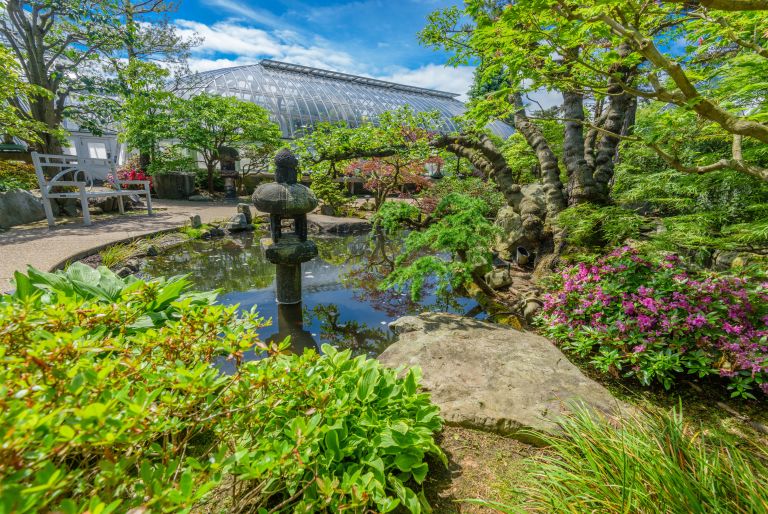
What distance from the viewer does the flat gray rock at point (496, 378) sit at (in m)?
2.07

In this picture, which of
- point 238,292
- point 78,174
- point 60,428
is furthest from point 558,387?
point 78,174

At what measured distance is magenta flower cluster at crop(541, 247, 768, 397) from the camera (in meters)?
2.34

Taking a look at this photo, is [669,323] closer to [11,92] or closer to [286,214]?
[286,214]

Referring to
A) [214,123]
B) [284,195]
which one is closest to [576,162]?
[284,195]

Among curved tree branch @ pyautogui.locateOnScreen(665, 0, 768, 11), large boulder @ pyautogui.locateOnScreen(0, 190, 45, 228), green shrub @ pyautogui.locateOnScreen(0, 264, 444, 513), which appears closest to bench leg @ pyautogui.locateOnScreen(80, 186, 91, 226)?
large boulder @ pyautogui.locateOnScreen(0, 190, 45, 228)

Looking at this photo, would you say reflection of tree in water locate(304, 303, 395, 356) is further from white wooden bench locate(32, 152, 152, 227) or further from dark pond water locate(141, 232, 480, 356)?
white wooden bench locate(32, 152, 152, 227)

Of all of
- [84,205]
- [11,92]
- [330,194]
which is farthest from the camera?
[330,194]

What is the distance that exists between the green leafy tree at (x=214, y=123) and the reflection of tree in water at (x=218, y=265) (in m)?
6.89

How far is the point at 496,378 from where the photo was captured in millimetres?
2463

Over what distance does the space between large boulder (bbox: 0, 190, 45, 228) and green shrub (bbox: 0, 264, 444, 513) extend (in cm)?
891

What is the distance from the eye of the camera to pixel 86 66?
480 inches

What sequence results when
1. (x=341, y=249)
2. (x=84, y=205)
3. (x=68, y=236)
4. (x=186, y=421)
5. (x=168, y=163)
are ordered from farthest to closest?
(x=168, y=163) < (x=341, y=249) < (x=84, y=205) < (x=68, y=236) < (x=186, y=421)

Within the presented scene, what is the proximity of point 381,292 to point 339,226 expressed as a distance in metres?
5.35

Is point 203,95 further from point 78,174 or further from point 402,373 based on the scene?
point 402,373
